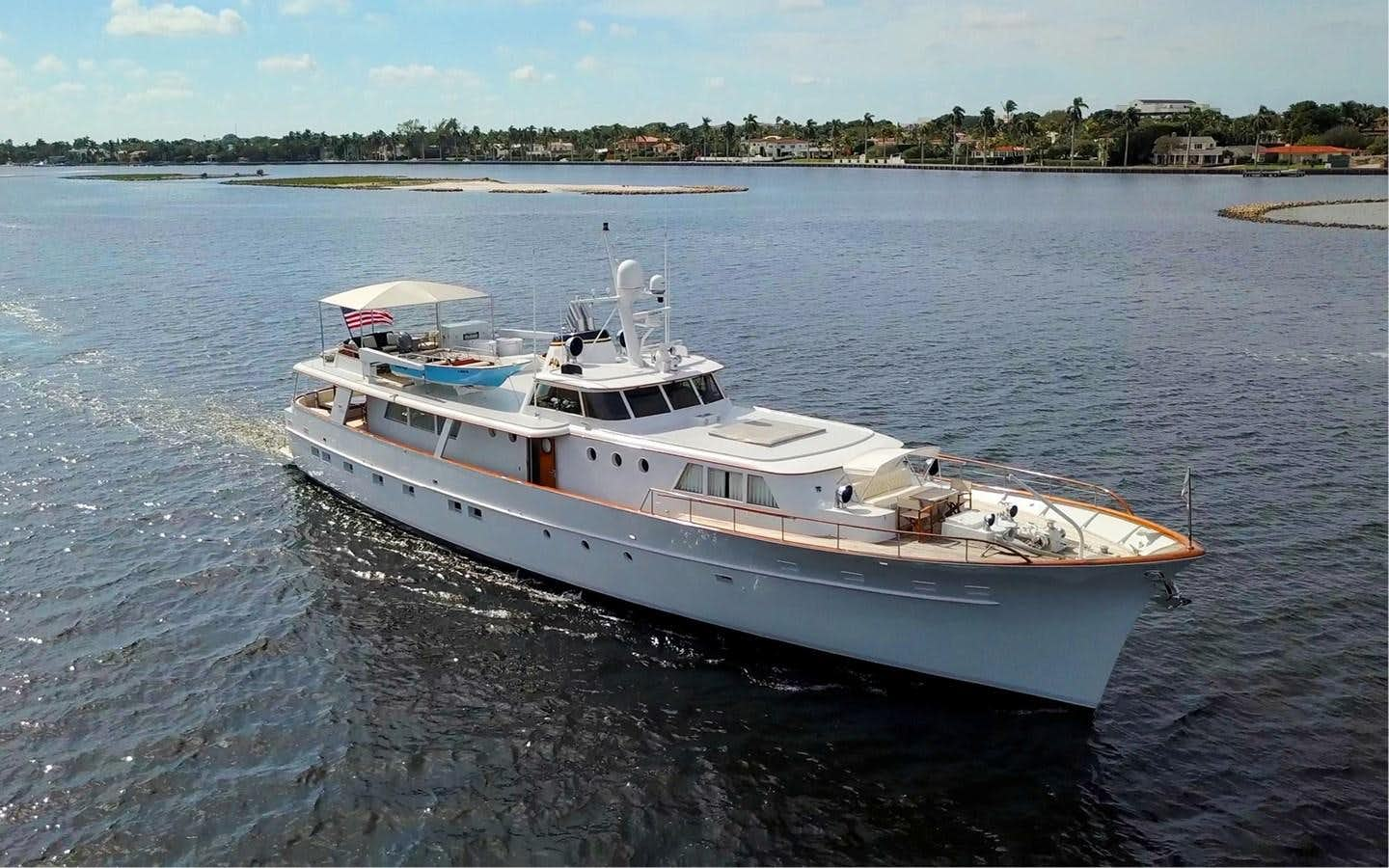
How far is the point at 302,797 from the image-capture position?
15609mm

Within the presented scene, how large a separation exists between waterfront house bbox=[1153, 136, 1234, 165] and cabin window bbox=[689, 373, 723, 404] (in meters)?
188

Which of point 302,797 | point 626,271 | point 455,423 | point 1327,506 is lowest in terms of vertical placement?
point 302,797

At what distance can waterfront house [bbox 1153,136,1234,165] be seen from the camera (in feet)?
595

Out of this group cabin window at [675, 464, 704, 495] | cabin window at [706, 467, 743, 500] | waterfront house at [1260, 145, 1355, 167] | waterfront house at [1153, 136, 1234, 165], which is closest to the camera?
cabin window at [706, 467, 743, 500]

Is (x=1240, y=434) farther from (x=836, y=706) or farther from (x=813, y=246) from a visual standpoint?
(x=813, y=246)

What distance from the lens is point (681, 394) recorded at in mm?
21938

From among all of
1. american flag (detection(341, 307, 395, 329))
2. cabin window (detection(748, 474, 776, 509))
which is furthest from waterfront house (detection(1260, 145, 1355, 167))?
cabin window (detection(748, 474, 776, 509))

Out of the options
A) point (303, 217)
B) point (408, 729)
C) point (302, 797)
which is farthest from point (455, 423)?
point (303, 217)

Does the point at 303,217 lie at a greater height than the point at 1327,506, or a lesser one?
greater

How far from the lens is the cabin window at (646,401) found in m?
21.3

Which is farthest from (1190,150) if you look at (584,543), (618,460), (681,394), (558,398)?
(584,543)

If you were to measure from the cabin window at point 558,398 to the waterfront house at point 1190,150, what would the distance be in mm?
189644

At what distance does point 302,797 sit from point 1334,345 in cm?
4367

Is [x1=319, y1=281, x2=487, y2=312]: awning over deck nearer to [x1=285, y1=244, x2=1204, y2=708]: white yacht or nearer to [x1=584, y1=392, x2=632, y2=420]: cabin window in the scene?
[x1=285, y1=244, x2=1204, y2=708]: white yacht
